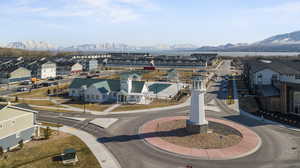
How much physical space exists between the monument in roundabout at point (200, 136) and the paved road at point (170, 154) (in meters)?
1.20

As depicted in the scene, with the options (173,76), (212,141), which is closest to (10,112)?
(212,141)

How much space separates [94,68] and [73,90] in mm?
78851

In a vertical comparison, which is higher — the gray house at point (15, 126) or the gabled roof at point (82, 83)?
the gabled roof at point (82, 83)

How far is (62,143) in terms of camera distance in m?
31.1

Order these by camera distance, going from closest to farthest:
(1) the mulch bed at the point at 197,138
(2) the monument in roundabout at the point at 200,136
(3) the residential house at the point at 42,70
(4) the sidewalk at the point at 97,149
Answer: (4) the sidewalk at the point at 97,149
(2) the monument in roundabout at the point at 200,136
(1) the mulch bed at the point at 197,138
(3) the residential house at the point at 42,70

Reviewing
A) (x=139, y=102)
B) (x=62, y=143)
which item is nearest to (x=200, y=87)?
(x=62, y=143)

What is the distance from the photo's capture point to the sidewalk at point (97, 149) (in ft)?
83.5

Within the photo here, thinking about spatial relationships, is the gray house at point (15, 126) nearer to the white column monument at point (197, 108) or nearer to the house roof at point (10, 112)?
the house roof at point (10, 112)

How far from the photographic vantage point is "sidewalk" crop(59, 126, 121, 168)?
25447 mm

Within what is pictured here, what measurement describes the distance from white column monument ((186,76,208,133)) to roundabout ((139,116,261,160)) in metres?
1.16

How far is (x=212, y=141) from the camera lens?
3144 centimetres

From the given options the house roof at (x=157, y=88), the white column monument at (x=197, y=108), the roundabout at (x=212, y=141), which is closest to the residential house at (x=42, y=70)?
the house roof at (x=157, y=88)

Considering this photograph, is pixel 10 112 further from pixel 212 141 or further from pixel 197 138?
pixel 212 141

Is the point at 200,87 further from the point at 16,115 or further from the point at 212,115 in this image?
the point at 16,115
